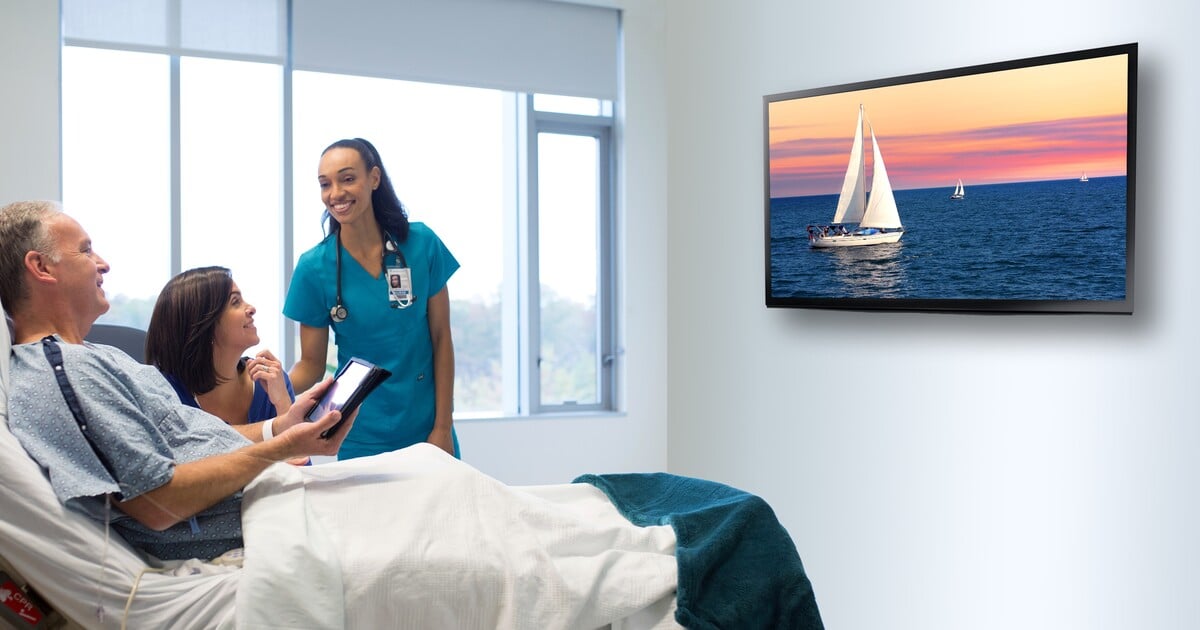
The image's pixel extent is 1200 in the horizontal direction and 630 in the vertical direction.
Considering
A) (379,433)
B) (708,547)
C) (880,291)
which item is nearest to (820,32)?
(880,291)

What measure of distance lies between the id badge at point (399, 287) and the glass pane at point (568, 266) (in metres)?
1.73

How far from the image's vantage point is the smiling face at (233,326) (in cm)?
234

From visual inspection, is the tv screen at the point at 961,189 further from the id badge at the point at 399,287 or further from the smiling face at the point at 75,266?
the smiling face at the point at 75,266

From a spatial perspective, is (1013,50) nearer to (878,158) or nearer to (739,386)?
(878,158)

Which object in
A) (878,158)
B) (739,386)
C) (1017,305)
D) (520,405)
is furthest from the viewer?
(520,405)

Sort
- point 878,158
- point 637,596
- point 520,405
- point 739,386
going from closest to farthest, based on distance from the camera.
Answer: point 637,596 < point 878,158 < point 739,386 < point 520,405

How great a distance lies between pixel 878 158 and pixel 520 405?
6.79ft

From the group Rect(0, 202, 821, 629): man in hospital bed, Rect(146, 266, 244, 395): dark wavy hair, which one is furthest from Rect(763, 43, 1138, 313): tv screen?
Rect(146, 266, 244, 395): dark wavy hair

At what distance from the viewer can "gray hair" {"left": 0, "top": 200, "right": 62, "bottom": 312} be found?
5.87 feet

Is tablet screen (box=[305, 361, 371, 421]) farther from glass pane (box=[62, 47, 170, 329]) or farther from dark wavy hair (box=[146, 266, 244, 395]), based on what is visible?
glass pane (box=[62, 47, 170, 329])

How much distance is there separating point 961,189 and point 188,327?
214cm

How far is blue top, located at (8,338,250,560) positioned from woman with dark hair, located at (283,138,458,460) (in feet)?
3.43

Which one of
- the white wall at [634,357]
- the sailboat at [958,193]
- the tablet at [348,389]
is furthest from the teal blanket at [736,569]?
the white wall at [634,357]

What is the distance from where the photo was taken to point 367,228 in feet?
9.62
